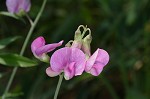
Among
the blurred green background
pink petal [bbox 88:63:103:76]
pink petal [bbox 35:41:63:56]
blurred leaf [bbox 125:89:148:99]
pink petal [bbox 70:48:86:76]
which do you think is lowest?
blurred leaf [bbox 125:89:148:99]

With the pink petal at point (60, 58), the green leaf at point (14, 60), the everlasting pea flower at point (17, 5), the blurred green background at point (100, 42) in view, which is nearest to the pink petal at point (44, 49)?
the pink petal at point (60, 58)

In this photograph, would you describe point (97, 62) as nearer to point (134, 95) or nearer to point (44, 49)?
point (44, 49)

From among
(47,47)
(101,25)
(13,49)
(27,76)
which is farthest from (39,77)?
(47,47)

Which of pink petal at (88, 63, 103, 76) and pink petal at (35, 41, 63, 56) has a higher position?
pink petal at (35, 41, 63, 56)

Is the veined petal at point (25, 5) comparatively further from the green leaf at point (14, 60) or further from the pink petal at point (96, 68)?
the pink petal at point (96, 68)

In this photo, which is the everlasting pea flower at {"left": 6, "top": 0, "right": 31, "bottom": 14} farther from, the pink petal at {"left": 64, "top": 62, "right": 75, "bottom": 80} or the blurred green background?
the blurred green background

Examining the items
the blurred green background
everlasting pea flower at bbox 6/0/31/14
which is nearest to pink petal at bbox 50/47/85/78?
everlasting pea flower at bbox 6/0/31/14
